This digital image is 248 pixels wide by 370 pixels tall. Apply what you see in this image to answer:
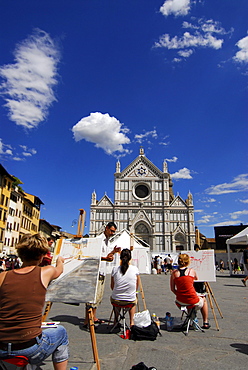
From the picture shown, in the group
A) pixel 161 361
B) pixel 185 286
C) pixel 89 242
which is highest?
pixel 89 242

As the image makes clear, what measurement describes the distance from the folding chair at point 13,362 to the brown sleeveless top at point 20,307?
0.13 m

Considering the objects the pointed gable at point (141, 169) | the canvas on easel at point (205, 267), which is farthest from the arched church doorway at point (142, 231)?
the canvas on easel at point (205, 267)

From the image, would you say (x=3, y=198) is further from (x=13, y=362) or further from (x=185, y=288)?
(x=13, y=362)

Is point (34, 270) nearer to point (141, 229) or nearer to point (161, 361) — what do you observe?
point (161, 361)

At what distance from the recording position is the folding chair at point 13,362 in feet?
6.84

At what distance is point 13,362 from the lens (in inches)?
82.4

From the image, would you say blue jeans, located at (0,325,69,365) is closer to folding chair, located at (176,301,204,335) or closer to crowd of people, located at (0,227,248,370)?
crowd of people, located at (0,227,248,370)

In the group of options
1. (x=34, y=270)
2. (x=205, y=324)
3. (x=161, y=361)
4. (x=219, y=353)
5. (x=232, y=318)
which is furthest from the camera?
(x=232, y=318)

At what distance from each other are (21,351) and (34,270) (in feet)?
2.06

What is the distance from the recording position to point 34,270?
2.33 m

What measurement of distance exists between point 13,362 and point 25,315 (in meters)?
0.34

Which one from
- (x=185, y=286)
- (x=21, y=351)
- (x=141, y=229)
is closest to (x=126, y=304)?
(x=185, y=286)

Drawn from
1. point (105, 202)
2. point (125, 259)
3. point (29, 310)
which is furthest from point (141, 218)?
point (29, 310)

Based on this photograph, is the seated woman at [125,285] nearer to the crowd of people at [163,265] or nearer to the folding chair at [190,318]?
the folding chair at [190,318]
